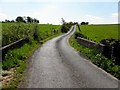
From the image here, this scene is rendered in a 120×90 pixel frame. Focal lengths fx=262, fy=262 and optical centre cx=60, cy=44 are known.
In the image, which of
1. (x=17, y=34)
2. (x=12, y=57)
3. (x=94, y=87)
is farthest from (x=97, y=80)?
(x=17, y=34)

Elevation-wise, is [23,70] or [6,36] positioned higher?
[6,36]

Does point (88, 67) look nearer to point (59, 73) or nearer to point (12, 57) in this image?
point (59, 73)

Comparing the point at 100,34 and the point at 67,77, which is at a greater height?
the point at 100,34

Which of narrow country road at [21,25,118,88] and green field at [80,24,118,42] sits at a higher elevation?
green field at [80,24,118,42]

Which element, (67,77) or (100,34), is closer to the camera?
(67,77)

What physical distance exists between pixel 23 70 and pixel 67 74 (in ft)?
7.97

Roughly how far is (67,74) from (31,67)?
2.76 meters

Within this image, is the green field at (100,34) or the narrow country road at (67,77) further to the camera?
the green field at (100,34)

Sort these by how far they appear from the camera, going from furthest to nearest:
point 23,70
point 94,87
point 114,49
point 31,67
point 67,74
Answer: point 114,49
point 31,67
point 23,70
point 67,74
point 94,87

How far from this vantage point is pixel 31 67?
14320 mm

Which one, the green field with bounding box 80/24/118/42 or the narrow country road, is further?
the green field with bounding box 80/24/118/42

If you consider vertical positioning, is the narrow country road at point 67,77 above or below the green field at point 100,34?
below

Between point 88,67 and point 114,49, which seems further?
point 114,49

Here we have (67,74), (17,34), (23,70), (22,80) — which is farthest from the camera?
(17,34)
